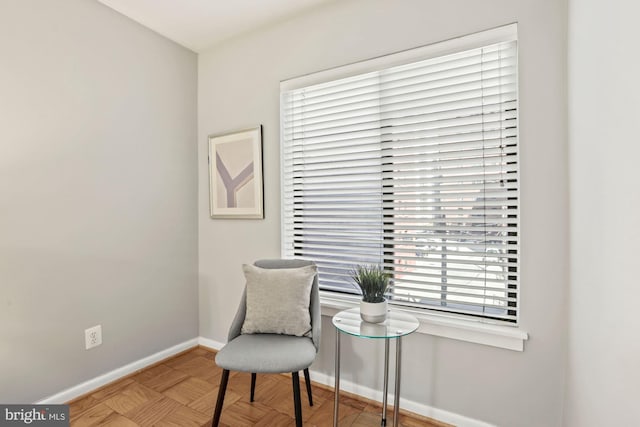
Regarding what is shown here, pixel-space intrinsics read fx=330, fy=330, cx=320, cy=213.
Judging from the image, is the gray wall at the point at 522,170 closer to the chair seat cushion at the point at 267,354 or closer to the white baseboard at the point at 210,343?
the white baseboard at the point at 210,343

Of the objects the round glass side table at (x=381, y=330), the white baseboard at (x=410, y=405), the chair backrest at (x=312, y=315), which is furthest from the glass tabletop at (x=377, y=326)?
the white baseboard at (x=410, y=405)

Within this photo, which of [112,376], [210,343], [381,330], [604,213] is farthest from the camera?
→ [210,343]

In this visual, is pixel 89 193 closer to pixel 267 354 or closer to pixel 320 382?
pixel 267 354

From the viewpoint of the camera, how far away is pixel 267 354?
5.26ft

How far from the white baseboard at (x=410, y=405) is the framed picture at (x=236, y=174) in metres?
1.22

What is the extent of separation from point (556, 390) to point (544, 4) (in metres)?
1.82

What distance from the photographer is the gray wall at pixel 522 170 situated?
154 cm

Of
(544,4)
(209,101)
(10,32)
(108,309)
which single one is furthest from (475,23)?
(108,309)

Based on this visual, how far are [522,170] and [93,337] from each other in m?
2.70

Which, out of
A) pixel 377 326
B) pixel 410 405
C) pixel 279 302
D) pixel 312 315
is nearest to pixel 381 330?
pixel 377 326

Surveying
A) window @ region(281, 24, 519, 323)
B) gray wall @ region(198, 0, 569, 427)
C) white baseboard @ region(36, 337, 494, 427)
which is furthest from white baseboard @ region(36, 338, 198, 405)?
window @ region(281, 24, 519, 323)

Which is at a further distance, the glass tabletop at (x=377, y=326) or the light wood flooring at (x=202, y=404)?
the light wood flooring at (x=202, y=404)

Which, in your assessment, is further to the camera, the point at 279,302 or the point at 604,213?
the point at 279,302

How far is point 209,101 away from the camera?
276cm
